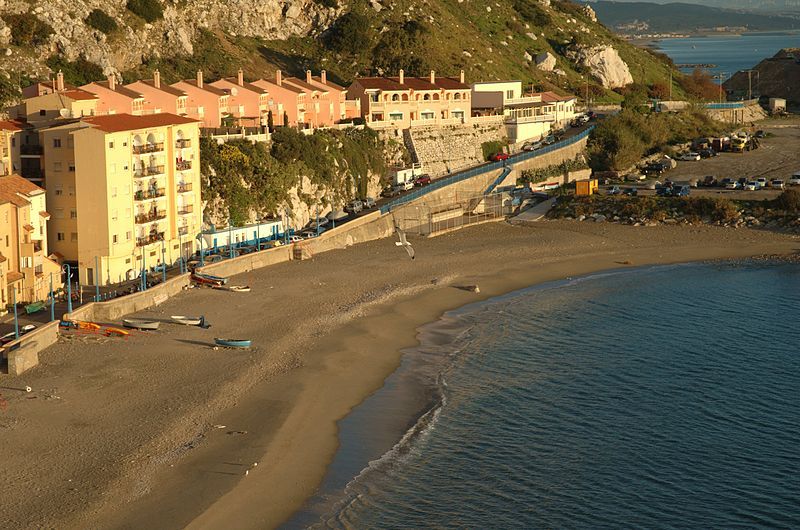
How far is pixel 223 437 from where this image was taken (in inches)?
1390

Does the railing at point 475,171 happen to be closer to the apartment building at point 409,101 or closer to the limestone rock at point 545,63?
the apartment building at point 409,101

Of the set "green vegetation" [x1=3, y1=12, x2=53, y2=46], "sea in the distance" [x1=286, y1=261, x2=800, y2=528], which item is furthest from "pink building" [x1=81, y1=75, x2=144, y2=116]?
"sea in the distance" [x1=286, y1=261, x2=800, y2=528]

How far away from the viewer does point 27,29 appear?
7575 centimetres

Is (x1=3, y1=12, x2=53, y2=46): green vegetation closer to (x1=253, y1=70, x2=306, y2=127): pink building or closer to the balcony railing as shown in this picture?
(x1=253, y1=70, x2=306, y2=127): pink building

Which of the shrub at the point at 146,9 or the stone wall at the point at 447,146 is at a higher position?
the shrub at the point at 146,9

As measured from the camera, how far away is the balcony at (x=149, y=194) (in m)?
54.5

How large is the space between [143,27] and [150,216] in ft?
109

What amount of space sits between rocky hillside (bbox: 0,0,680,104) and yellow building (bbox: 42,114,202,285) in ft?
60.8

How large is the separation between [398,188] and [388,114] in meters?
9.04

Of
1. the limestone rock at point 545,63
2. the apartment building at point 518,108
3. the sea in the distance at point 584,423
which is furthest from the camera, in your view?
the limestone rock at point 545,63

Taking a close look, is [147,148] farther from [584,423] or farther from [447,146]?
[447,146]

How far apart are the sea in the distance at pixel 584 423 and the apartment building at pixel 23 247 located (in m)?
15.7

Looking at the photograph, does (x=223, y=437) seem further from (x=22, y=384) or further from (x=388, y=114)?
(x=388, y=114)

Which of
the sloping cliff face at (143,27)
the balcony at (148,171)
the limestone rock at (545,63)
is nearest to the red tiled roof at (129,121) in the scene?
the balcony at (148,171)
